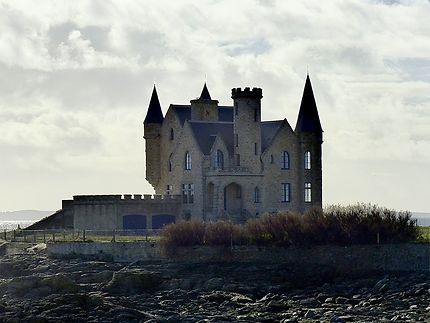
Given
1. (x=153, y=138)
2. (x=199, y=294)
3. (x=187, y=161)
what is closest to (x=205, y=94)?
(x=153, y=138)

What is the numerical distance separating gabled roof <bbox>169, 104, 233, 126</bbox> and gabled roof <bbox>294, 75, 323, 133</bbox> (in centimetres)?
556

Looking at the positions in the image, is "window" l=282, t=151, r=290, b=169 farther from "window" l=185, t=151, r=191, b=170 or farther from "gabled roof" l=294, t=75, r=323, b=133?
"window" l=185, t=151, r=191, b=170

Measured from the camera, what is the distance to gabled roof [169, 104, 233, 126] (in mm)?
84000

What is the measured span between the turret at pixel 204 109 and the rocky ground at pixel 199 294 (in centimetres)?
2186

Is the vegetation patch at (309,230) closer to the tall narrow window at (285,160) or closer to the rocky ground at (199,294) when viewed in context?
the rocky ground at (199,294)

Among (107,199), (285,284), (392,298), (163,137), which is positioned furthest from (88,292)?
(163,137)

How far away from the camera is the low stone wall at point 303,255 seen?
60.3 meters

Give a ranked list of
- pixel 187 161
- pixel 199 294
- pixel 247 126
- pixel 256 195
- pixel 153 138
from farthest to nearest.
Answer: pixel 153 138, pixel 187 161, pixel 256 195, pixel 247 126, pixel 199 294

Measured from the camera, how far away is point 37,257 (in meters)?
67.6

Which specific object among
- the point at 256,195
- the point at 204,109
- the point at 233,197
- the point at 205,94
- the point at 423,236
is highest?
the point at 205,94

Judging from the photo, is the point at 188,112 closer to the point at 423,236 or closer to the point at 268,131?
the point at 268,131

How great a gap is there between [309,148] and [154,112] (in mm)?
12084

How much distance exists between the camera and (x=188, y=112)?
84750mm

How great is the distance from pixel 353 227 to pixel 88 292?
15.1 meters
